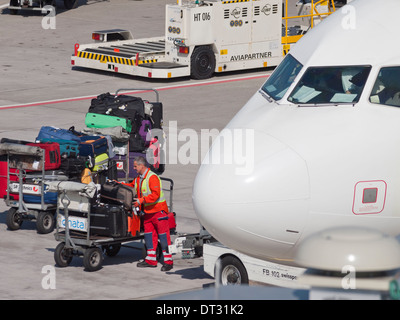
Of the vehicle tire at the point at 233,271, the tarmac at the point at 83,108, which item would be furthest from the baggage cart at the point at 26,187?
the vehicle tire at the point at 233,271

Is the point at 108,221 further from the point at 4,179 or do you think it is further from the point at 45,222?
the point at 4,179

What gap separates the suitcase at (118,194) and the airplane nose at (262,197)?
5.14 metres

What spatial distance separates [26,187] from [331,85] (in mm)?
7821

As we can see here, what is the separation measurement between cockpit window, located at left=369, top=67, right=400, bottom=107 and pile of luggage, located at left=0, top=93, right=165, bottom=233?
5.64 m

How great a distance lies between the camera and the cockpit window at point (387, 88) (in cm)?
1070

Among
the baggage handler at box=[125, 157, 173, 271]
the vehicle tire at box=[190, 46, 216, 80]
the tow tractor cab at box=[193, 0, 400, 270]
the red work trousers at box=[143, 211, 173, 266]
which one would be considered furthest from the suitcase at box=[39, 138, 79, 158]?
the vehicle tire at box=[190, 46, 216, 80]

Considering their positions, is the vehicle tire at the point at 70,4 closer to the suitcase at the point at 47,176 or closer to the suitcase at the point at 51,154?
the suitcase at the point at 47,176

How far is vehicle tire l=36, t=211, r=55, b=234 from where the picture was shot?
17.1m

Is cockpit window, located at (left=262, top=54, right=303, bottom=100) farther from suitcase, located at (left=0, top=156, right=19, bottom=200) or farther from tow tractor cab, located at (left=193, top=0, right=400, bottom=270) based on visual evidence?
suitcase, located at (left=0, top=156, right=19, bottom=200)

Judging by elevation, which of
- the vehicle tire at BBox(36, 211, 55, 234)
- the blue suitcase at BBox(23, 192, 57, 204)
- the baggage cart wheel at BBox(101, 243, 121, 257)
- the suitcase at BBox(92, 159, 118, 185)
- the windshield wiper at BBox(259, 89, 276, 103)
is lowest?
the baggage cart wheel at BBox(101, 243, 121, 257)

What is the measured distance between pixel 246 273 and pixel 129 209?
2.55 m

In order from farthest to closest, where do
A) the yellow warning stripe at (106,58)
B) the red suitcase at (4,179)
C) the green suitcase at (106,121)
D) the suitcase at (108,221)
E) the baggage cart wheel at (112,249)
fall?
the yellow warning stripe at (106,58) < the green suitcase at (106,121) < the red suitcase at (4,179) < the baggage cart wheel at (112,249) < the suitcase at (108,221)

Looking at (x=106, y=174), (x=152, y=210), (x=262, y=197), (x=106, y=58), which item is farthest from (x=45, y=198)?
(x=106, y=58)

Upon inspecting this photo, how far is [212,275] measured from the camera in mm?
14344
